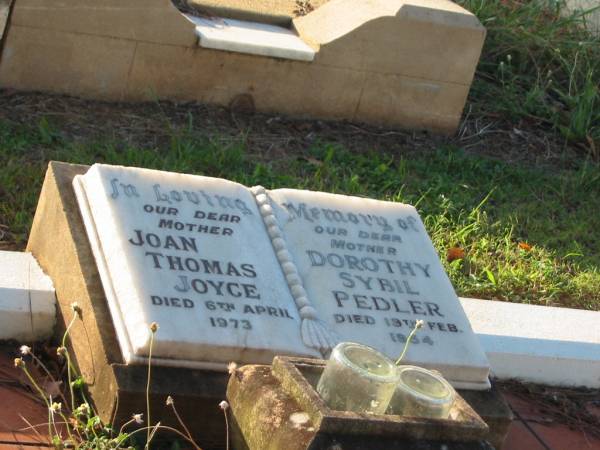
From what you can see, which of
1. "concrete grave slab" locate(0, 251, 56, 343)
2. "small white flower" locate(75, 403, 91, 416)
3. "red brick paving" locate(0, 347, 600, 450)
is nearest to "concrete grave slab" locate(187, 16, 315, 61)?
"concrete grave slab" locate(0, 251, 56, 343)

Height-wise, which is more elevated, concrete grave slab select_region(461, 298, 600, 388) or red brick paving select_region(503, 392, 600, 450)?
concrete grave slab select_region(461, 298, 600, 388)

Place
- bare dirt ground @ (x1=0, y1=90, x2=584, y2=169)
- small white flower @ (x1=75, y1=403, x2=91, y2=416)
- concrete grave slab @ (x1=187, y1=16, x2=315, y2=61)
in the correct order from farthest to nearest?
1. concrete grave slab @ (x1=187, y1=16, x2=315, y2=61)
2. bare dirt ground @ (x1=0, y1=90, x2=584, y2=169)
3. small white flower @ (x1=75, y1=403, x2=91, y2=416)

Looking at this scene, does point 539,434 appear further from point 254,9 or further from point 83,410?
point 254,9

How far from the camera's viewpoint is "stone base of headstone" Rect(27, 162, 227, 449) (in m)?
2.70

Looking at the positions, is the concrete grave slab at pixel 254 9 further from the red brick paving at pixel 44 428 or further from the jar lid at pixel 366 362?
the jar lid at pixel 366 362

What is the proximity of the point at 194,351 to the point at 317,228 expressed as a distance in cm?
66

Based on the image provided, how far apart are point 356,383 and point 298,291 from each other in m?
0.70

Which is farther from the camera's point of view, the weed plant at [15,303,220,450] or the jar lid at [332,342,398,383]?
the weed plant at [15,303,220,450]

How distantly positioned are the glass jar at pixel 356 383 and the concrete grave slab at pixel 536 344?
1.17 m

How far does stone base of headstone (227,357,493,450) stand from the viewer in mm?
2281

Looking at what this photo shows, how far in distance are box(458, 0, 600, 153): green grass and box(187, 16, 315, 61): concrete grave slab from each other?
4.08 feet

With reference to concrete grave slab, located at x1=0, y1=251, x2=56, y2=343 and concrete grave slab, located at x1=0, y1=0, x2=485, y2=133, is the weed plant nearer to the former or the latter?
concrete grave slab, located at x1=0, y1=251, x2=56, y2=343

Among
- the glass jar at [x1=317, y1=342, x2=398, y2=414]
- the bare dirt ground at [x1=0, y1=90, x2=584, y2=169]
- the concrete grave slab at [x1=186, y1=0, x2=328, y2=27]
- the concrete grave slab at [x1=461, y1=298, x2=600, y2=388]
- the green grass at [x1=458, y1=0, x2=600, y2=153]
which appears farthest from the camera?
the green grass at [x1=458, y1=0, x2=600, y2=153]

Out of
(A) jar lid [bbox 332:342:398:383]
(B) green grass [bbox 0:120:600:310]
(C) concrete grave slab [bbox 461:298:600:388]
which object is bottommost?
(B) green grass [bbox 0:120:600:310]
